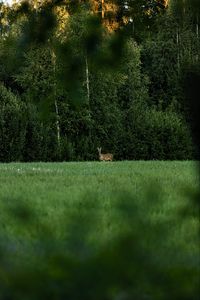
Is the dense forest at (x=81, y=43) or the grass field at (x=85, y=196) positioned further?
the dense forest at (x=81, y=43)

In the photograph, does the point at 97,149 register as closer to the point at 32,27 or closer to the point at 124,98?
the point at 124,98

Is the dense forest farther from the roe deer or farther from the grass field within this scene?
the roe deer

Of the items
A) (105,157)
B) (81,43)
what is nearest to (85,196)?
(81,43)

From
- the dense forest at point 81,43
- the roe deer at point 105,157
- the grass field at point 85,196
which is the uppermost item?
the dense forest at point 81,43

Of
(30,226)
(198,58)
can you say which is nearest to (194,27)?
(198,58)

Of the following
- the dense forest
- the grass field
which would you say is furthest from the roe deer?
the dense forest

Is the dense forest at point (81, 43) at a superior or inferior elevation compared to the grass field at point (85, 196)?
superior

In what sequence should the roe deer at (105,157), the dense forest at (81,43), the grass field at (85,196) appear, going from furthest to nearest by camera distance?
the roe deer at (105,157) → the dense forest at (81,43) → the grass field at (85,196)

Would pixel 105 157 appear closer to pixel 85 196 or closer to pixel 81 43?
pixel 81 43

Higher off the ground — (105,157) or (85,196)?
(85,196)

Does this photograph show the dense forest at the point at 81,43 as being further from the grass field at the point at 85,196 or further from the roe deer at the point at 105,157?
the roe deer at the point at 105,157

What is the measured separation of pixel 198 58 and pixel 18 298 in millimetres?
873

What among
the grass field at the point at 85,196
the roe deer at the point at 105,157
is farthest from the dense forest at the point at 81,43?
the roe deer at the point at 105,157

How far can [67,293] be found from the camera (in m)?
1.48
